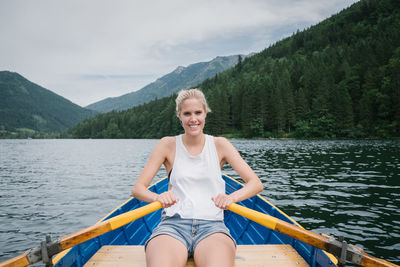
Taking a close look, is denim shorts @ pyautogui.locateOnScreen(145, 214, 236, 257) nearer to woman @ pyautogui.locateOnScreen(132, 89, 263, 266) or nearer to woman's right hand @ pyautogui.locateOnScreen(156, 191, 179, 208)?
woman @ pyautogui.locateOnScreen(132, 89, 263, 266)

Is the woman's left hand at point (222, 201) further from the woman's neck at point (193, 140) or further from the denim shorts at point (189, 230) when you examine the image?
the woman's neck at point (193, 140)

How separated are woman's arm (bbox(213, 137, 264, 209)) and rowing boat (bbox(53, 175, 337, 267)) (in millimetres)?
793

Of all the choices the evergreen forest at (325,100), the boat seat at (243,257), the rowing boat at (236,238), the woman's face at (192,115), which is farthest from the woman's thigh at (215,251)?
the evergreen forest at (325,100)

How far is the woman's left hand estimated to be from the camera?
105 inches

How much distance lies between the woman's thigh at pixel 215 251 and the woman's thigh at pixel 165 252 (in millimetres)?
154

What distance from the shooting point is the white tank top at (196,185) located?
2.72 m

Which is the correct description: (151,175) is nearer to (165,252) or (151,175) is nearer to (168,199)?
(168,199)

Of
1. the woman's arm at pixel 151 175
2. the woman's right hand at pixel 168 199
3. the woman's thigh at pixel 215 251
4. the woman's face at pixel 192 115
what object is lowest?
the woman's thigh at pixel 215 251

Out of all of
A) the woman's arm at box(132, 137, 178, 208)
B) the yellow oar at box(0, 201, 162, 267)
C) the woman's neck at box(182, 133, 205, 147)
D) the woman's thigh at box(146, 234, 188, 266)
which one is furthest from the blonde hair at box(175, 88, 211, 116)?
the woman's thigh at box(146, 234, 188, 266)

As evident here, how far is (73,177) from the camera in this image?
1711cm

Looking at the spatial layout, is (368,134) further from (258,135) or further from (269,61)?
(269,61)

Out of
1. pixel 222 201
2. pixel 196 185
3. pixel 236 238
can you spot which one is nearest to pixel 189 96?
pixel 196 185

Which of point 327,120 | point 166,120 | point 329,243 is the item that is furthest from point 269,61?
point 329,243

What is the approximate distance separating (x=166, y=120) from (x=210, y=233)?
382 ft
